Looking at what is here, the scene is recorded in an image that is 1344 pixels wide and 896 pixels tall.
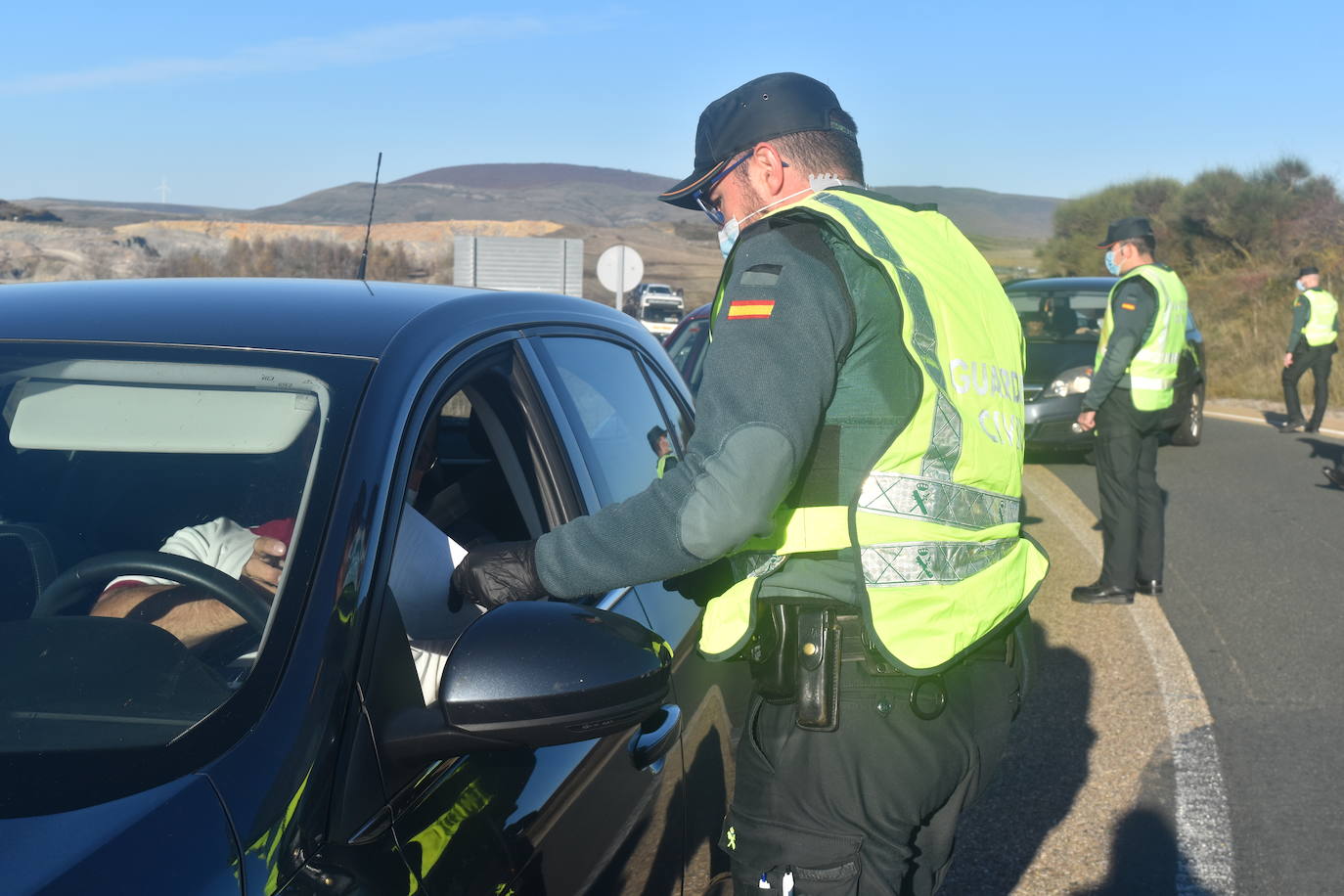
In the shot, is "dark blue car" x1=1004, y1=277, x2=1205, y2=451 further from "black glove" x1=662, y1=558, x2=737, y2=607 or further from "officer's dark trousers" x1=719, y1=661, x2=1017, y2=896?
"officer's dark trousers" x1=719, y1=661, x2=1017, y2=896

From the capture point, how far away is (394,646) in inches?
73.6

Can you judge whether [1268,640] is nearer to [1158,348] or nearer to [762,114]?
[1158,348]

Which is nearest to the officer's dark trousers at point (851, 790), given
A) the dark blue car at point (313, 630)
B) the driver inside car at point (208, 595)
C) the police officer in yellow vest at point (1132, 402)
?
the dark blue car at point (313, 630)

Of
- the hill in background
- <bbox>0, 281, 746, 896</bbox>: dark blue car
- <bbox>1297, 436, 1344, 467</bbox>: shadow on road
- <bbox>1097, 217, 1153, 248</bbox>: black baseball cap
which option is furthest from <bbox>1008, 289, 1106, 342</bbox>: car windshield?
the hill in background

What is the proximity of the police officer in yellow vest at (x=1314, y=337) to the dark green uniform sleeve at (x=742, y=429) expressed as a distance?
15059mm

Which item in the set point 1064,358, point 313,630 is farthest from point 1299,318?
point 313,630

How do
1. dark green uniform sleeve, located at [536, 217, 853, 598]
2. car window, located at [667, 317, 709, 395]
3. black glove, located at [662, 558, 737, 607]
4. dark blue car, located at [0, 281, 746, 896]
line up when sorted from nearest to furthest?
dark blue car, located at [0, 281, 746, 896] → dark green uniform sleeve, located at [536, 217, 853, 598] → black glove, located at [662, 558, 737, 607] → car window, located at [667, 317, 709, 395]

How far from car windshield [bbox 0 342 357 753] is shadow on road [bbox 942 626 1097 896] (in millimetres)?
2544

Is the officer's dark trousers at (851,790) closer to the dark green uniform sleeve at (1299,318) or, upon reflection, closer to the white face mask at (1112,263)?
the white face mask at (1112,263)

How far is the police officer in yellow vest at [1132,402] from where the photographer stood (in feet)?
22.8

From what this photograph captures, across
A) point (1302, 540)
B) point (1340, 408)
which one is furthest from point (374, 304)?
point (1340, 408)

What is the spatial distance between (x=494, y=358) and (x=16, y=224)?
38.0 meters

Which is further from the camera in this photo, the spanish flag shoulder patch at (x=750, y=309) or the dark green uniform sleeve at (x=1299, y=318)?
the dark green uniform sleeve at (x=1299, y=318)

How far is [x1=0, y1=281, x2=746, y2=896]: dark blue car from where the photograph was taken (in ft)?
5.09
